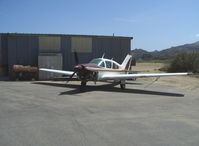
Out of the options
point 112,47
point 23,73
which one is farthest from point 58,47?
point 112,47

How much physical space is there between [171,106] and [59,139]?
5.94 meters

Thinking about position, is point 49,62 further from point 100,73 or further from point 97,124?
point 97,124

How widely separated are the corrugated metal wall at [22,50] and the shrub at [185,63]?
22152 mm

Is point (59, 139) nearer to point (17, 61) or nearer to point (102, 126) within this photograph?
point (102, 126)

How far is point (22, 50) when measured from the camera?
2302cm

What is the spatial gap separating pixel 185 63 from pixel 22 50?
23884 millimetres

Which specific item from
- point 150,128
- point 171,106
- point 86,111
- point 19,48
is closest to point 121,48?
point 19,48

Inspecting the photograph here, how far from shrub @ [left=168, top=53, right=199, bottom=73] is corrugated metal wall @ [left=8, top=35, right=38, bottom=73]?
2215cm

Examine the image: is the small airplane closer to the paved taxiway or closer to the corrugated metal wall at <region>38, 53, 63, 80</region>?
the paved taxiway

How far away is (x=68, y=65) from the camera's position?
2405 cm

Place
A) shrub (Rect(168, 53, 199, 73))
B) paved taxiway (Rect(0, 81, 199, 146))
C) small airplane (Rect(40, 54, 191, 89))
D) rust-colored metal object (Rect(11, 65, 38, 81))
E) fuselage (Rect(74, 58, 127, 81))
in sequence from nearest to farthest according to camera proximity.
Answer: paved taxiway (Rect(0, 81, 199, 146)) → fuselage (Rect(74, 58, 127, 81)) → small airplane (Rect(40, 54, 191, 89)) → rust-colored metal object (Rect(11, 65, 38, 81)) → shrub (Rect(168, 53, 199, 73))

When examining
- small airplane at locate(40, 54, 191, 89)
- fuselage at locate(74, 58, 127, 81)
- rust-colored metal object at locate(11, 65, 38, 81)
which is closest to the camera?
fuselage at locate(74, 58, 127, 81)

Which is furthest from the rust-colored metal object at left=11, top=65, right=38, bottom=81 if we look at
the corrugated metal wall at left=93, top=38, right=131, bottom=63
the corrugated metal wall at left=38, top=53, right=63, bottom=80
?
the corrugated metal wall at left=93, top=38, right=131, bottom=63

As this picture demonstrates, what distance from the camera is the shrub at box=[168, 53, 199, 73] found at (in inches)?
1410
